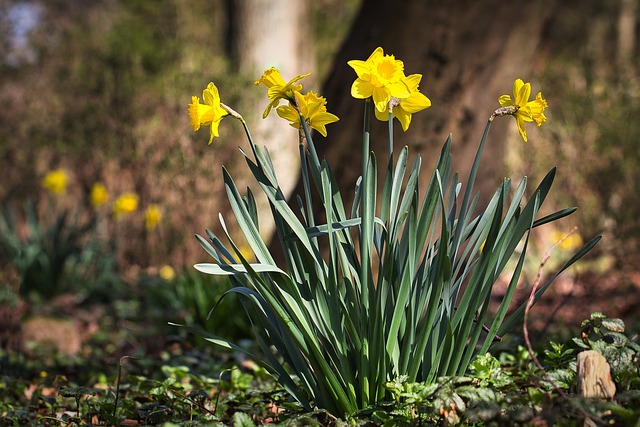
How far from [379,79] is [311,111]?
0.22 metres

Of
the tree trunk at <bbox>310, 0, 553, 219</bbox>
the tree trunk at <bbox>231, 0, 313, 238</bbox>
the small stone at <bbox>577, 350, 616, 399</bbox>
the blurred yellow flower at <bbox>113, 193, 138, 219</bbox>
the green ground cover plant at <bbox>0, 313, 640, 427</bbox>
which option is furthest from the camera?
the tree trunk at <bbox>231, 0, 313, 238</bbox>

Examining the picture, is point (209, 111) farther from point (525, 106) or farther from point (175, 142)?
point (175, 142)

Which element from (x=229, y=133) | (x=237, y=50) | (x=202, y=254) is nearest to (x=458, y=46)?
(x=229, y=133)

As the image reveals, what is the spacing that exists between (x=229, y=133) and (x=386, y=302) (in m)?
4.63

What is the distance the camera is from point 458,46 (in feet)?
12.5

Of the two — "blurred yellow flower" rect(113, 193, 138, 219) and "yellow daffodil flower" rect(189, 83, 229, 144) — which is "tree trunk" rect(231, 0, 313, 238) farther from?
"yellow daffodil flower" rect(189, 83, 229, 144)

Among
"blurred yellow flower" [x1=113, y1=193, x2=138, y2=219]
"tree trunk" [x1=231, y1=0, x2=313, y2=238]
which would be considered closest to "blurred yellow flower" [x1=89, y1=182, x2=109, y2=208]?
"blurred yellow flower" [x1=113, y1=193, x2=138, y2=219]

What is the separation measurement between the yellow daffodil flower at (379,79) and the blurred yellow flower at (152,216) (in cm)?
466

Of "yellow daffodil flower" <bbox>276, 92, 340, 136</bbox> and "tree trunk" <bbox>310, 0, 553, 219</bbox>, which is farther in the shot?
"tree trunk" <bbox>310, 0, 553, 219</bbox>

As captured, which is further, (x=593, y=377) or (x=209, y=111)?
(x=209, y=111)

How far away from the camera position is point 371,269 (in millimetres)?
1872

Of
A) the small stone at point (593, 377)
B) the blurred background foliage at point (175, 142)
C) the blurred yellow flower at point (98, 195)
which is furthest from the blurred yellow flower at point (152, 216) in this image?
the small stone at point (593, 377)

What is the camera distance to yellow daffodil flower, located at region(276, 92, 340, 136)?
5.97ft

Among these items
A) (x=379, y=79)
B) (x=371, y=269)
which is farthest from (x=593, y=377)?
(x=379, y=79)
